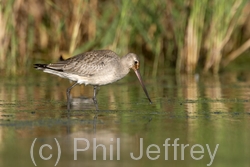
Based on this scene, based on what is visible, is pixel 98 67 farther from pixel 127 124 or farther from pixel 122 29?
pixel 122 29

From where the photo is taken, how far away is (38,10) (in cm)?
1362

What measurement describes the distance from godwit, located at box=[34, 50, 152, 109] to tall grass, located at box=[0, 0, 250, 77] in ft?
6.94

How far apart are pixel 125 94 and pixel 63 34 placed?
3542mm

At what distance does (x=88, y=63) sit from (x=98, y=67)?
0.63 ft

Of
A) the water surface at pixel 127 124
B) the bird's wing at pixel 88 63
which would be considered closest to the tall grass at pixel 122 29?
the water surface at pixel 127 124

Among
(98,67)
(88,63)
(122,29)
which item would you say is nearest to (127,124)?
(98,67)

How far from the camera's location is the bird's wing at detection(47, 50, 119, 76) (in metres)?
9.43

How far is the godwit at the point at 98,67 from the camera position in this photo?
369 inches

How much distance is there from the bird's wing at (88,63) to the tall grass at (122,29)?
2.06 metres

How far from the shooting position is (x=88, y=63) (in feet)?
31.3

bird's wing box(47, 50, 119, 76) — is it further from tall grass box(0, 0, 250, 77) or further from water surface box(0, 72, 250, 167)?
tall grass box(0, 0, 250, 77)

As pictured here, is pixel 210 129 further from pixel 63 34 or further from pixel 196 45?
pixel 63 34

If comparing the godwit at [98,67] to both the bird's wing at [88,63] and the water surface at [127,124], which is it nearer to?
the bird's wing at [88,63]

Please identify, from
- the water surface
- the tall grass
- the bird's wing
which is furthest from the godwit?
the tall grass
